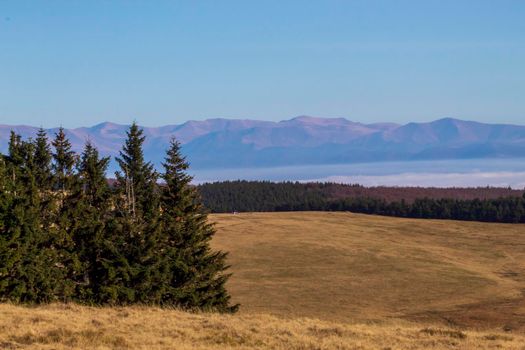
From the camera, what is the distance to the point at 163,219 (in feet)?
146

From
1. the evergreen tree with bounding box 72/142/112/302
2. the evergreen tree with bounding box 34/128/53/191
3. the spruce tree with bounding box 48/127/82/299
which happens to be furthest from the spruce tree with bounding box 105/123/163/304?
the evergreen tree with bounding box 34/128/53/191

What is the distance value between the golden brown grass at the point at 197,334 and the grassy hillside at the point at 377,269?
63.9 ft

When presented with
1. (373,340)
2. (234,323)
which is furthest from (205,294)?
(373,340)

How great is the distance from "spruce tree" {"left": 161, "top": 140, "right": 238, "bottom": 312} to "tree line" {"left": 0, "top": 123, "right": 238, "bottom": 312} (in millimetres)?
67

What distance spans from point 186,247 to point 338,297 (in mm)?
28979

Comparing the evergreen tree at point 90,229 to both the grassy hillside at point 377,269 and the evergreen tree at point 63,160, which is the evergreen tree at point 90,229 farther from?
the grassy hillside at point 377,269

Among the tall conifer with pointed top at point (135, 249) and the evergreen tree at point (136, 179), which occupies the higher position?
the evergreen tree at point (136, 179)

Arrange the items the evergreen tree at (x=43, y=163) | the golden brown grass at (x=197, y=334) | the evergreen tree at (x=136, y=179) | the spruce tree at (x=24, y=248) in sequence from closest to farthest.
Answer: the golden brown grass at (x=197, y=334)
the spruce tree at (x=24, y=248)
the evergreen tree at (x=43, y=163)
the evergreen tree at (x=136, y=179)

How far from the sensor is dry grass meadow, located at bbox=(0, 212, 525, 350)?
22938 mm

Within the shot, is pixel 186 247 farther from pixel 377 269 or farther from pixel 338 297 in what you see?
pixel 377 269

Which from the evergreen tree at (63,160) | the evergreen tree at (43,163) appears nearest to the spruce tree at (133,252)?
the evergreen tree at (63,160)

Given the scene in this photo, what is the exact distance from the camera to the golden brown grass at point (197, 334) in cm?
2128

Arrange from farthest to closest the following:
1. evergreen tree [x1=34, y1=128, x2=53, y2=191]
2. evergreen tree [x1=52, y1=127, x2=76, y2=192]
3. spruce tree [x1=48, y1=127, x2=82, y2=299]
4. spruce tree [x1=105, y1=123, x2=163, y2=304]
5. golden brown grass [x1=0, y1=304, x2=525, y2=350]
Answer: evergreen tree [x1=52, y1=127, x2=76, y2=192]
evergreen tree [x1=34, y1=128, x2=53, y2=191]
spruce tree [x1=105, y1=123, x2=163, y2=304]
spruce tree [x1=48, y1=127, x2=82, y2=299]
golden brown grass [x1=0, y1=304, x2=525, y2=350]

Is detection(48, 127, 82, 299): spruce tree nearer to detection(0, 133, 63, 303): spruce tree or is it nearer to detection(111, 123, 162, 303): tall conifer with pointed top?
detection(0, 133, 63, 303): spruce tree
